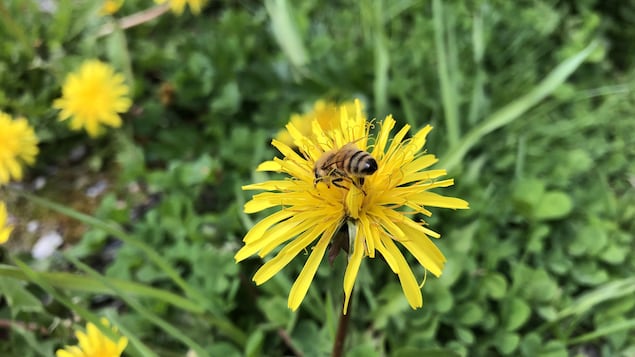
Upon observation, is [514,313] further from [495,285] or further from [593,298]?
[593,298]

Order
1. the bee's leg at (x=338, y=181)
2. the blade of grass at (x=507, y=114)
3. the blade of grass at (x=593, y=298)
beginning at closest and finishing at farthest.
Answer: the bee's leg at (x=338, y=181)
the blade of grass at (x=593, y=298)
the blade of grass at (x=507, y=114)

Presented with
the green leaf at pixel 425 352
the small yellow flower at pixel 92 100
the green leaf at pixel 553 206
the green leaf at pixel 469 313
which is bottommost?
the green leaf at pixel 425 352

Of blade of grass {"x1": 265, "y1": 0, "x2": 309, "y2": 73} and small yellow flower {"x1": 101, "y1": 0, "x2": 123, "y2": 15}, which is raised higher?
small yellow flower {"x1": 101, "y1": 0, "x2": 123, "y2": 15}

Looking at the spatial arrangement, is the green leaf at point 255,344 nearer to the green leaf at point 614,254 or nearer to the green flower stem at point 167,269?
the green flower stem at point 167,269

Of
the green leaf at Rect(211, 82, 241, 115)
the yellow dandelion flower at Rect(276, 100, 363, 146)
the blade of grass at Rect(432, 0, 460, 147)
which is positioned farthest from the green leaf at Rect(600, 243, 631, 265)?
the green leaf at Rect(211, 82, 241, 115)

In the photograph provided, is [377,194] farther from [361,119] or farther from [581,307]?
[581,307]

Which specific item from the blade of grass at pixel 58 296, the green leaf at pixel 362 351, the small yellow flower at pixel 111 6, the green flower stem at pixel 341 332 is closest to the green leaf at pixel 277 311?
the green leaf at pixel 362 351

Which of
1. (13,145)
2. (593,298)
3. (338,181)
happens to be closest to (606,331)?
(593,298)

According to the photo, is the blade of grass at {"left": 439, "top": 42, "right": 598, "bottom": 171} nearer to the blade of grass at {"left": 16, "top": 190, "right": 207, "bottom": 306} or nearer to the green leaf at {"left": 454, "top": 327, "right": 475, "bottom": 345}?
the green leaf at {"left": 454, "top": 327, "right": 475, "bottom": 345}
